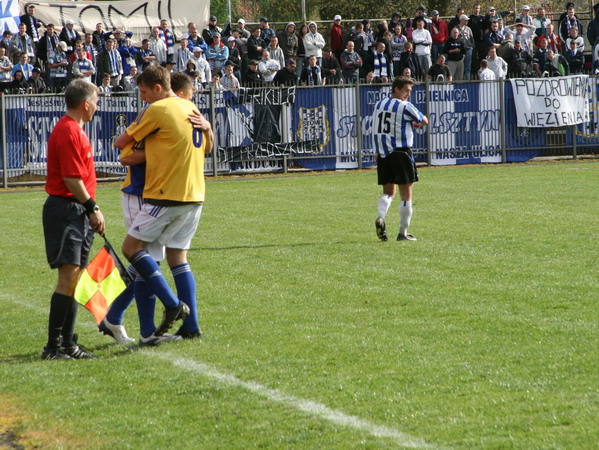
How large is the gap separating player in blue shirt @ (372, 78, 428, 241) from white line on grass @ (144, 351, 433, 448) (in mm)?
6066

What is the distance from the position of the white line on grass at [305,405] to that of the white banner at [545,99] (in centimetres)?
2148

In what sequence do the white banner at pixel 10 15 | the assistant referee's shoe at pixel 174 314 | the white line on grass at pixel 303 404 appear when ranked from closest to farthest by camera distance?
the white line on grass at pixel 303 404, the assistant referee's shoe at pixel 174 314, the white banner at pixel 10 15

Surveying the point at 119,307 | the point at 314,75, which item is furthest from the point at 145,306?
the point at 314,75

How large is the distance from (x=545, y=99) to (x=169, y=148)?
21.4m

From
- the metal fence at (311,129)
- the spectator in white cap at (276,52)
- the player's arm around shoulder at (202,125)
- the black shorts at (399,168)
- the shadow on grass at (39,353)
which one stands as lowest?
the shadow on grass at (39,353)

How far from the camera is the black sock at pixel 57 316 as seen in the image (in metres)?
6.54

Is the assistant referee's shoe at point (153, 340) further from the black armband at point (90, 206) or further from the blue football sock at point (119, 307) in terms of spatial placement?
the black armband at point (90, 206)

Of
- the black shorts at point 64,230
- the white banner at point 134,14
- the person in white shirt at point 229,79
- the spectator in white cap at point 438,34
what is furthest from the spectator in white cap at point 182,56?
the black shorts at point 64,230

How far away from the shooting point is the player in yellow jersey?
654 cm

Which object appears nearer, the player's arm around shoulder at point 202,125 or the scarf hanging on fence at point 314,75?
the player's arm around shoulder at point 202,125

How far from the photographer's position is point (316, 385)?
5.61m

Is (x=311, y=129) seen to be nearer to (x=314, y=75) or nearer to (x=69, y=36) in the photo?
(x=314, y=75)

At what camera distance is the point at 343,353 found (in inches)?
250

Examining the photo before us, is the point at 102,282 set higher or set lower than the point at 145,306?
higher
